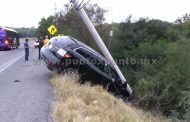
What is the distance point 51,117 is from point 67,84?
3.31 m

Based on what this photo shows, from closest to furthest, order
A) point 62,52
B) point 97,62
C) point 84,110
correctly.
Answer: point 84,110 < point 62,52 < point 97,62

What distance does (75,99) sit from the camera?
8.57 m

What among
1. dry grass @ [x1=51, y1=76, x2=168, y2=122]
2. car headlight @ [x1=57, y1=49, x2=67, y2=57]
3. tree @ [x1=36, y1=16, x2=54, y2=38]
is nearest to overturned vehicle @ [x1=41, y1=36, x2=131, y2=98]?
car headlight @ [x1=57, y1=49, x2=67, y2=57]

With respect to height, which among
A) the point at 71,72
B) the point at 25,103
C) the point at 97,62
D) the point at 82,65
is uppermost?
the point at 97,62

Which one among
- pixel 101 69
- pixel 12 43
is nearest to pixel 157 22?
pixel 12 43

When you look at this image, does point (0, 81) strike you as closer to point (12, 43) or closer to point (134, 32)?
point (134, 32)

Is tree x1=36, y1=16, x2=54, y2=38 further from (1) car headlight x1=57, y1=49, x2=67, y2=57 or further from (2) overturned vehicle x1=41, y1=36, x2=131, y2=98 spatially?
(1) car headlight x1=57, y1=49, x2=67, y2=57

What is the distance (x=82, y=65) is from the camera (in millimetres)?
14500

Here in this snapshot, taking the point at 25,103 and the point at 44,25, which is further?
the point at 44,25

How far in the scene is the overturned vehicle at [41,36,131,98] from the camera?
47.4 feet

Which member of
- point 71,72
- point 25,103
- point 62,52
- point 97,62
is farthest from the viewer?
point 97,62

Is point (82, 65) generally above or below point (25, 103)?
above

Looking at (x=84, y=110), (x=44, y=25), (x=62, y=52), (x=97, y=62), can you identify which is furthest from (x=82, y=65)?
(x=44, y=25)

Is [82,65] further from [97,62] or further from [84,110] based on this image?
[84,110]
